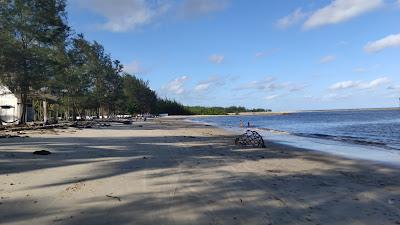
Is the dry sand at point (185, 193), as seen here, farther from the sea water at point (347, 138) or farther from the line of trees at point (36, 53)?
the line of trees at point (36, 53)

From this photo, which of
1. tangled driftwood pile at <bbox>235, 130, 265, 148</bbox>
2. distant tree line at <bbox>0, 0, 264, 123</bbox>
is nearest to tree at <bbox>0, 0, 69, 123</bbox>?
distant tree line at <bbox>0, 0, 264, 123</bbox>

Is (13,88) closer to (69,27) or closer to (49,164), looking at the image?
(69,27)

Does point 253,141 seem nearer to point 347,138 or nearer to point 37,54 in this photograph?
point 347,138

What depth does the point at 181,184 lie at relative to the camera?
9547mm

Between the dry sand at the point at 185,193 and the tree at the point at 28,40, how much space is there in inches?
815

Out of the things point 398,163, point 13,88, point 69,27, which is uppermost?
point 69,27

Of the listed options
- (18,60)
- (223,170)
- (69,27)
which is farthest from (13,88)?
(223,170)

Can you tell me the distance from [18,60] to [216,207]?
1142 inches

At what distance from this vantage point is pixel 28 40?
121 feet

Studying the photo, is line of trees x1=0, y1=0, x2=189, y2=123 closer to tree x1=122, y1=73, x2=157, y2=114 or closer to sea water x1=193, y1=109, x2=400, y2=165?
sea water x1=193, y1=109, x2=400, y2=165

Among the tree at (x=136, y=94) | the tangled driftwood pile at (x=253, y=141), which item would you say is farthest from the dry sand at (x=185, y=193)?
the tree at (x=136, y=94)

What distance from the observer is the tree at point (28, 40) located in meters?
32.4

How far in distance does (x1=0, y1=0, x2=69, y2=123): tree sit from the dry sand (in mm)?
20702

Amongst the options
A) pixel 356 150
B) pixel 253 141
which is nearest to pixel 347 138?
pixel 356 150
